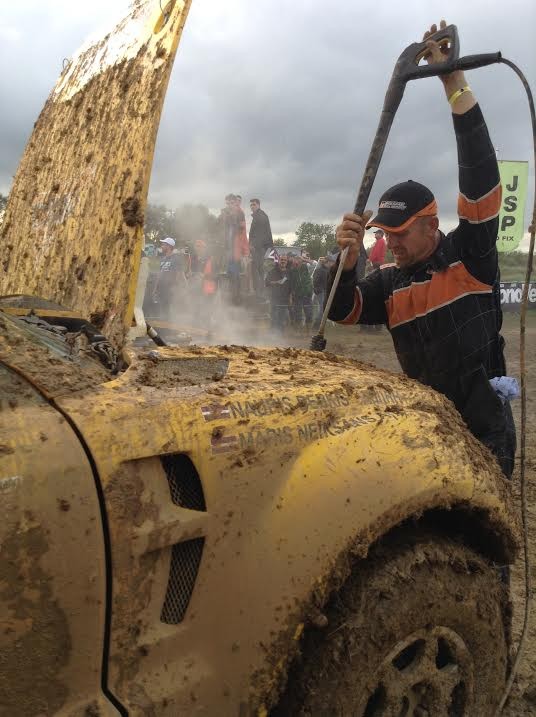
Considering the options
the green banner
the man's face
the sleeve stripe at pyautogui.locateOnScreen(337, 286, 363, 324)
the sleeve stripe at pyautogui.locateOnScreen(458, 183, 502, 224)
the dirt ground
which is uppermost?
the green banner

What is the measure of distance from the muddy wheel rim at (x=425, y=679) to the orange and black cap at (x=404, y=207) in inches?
77.7

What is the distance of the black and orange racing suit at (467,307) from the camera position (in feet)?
9.10

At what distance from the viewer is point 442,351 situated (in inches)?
117

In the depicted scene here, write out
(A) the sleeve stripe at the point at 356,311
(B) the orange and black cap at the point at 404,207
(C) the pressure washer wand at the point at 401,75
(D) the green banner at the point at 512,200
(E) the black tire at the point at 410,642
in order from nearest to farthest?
(E) the black tire at the point at 410,642, (C) the pressure washer wand at the point at 401,75, (B) the orange and black cap at the point at 404,207, (A) the sleeve stripe at the point at 356,311, (D) the green banner at the point at 512,200

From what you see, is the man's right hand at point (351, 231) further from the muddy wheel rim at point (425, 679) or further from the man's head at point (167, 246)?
the man's head at point (167, 246)

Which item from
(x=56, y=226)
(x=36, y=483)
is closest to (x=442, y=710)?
(x=36, y=483)

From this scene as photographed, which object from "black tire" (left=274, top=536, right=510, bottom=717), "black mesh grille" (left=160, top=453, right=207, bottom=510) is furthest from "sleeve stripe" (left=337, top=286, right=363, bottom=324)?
"black mesh grille" (left=160, top=453, right=207, bottom=510)

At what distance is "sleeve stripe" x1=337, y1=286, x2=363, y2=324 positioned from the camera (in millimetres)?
3352

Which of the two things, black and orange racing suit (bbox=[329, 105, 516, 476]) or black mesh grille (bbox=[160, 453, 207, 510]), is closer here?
black mesh grille (bbox=[160, 453, 207, 510])

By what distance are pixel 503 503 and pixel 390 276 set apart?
5.51 feet

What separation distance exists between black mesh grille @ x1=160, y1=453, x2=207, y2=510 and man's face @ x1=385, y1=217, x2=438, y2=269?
2.07m

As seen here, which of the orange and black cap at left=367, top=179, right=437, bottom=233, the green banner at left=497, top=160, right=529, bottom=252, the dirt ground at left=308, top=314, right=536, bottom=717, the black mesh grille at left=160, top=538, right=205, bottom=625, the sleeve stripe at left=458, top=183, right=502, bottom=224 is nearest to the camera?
the black mesh grille at left=160, top=538, right=205, bottom=625

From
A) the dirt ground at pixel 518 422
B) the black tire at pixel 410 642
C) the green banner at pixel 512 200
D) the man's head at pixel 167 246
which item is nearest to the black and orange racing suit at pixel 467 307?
the dirt ground at pixel 518 422

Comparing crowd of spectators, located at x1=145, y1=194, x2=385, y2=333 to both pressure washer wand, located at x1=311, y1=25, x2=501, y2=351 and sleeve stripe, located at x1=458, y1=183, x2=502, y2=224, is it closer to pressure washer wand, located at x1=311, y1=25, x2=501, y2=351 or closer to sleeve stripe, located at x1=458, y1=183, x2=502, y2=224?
pressure washer wand, located at x1=311, y1=25, x2=501, y2=351
